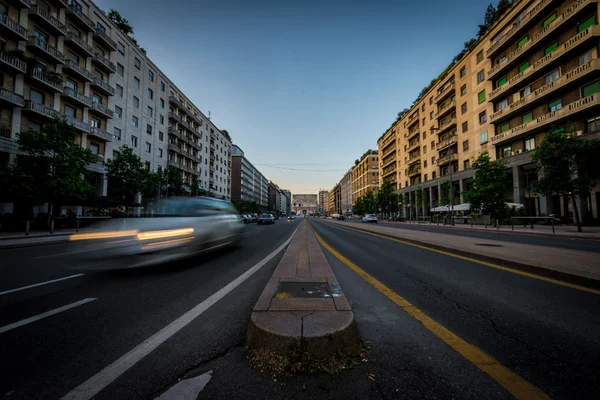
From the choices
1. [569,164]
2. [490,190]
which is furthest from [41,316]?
[490,190]

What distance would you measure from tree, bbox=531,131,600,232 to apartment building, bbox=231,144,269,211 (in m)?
83.3

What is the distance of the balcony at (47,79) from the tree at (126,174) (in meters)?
7.03

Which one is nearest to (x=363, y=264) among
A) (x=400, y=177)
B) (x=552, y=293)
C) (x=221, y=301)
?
(x=552, y=293)

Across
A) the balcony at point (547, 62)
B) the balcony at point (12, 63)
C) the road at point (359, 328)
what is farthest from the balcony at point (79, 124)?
the balcony at point (547, 62)

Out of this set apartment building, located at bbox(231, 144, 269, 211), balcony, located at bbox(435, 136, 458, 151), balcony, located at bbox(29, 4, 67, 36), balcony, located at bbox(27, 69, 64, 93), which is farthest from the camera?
apartment building, located at bbox(231, 144, 269, 211)

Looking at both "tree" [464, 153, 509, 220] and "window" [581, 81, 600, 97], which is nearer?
"window" [581, 81, 600, 97]

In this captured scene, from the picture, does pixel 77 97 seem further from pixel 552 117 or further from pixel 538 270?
pixel 552 117

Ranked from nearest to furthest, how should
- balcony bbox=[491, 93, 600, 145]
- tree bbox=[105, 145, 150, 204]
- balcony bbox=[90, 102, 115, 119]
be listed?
balcony bbox=[491, 93, 600, 145] → balcony bbox=[90, 102, 115, 119] → tree bbox=[105, 145, 150, 204]

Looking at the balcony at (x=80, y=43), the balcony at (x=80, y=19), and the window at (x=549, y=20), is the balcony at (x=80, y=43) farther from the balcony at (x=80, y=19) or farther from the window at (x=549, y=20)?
the window at (x=549, y=20)

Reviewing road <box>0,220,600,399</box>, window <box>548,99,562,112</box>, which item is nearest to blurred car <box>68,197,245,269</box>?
road <box>0,220,600,399</box>

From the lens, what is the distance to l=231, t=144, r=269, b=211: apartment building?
93062 mm

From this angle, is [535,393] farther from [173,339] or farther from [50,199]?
[50,199]

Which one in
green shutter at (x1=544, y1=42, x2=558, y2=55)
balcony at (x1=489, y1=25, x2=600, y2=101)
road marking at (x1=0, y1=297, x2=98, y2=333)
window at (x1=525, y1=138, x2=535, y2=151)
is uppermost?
green shutter at (x1=544, y1=42, x2=558, y2=55)

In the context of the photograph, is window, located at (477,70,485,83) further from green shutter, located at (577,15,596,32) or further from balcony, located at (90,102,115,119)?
balcony, located at (90,102,115,119)
